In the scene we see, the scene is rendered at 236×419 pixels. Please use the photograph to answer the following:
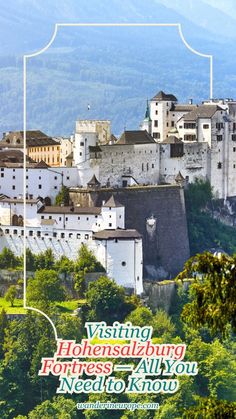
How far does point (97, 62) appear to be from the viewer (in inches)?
2330

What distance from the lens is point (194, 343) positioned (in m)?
35.4

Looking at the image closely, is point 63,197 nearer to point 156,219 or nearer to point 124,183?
point 124,183

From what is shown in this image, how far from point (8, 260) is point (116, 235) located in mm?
2897

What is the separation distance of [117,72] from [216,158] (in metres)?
16.9

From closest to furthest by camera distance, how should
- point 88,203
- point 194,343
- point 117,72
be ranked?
point 194,343, point 88,203, point 117,72

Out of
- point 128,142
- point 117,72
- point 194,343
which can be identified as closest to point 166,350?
point 194,343

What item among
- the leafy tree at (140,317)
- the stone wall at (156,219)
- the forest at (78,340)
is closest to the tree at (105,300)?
the forest at (78,340)

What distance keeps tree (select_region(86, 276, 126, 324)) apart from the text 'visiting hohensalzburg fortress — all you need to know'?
1.26ft

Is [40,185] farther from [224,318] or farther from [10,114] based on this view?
[224,318]

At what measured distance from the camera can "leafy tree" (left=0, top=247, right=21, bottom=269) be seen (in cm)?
3706

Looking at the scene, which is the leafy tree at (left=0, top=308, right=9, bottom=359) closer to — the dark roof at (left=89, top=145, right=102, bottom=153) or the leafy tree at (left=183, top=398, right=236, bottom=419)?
the dark roof at (left=89, top=145, right=102, bottom=153)

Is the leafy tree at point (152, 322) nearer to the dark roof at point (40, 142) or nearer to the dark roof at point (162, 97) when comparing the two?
the dark roof at point (40, 142)

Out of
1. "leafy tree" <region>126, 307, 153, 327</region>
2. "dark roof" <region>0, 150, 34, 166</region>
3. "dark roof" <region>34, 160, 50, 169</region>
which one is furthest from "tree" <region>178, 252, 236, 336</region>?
"dark roof" <region>0, 150, 34, 166</region>

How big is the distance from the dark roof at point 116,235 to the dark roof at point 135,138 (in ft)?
16.1
